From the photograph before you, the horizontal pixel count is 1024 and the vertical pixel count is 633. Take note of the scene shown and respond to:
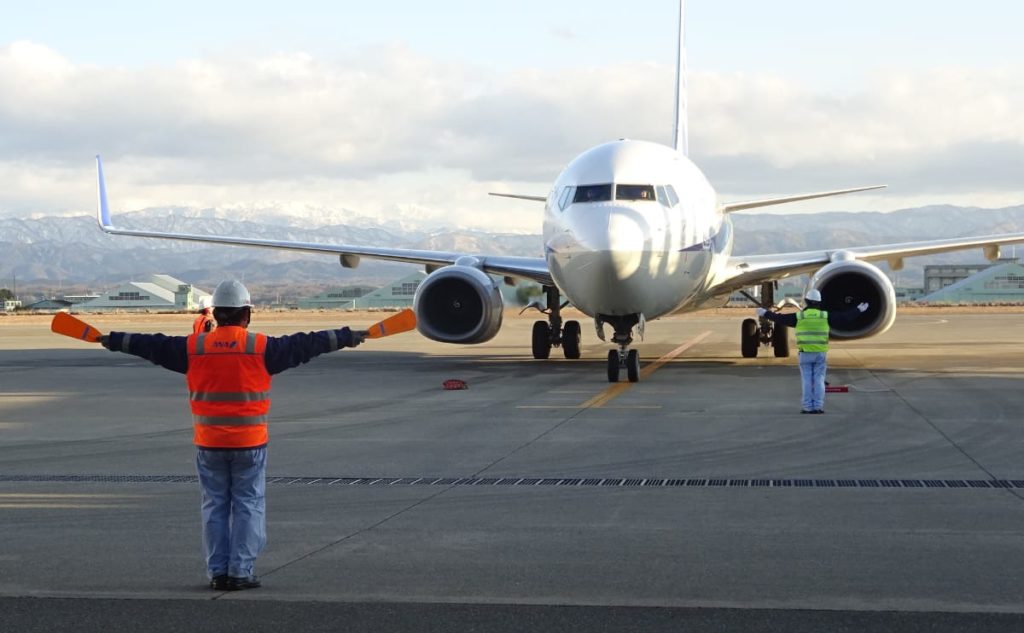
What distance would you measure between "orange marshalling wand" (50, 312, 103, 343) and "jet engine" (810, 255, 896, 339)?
1660 cm

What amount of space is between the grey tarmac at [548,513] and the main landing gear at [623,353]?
5.13 feet

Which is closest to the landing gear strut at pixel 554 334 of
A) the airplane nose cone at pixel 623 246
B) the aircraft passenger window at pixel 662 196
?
the aircraft passenger window at pixel 662 196

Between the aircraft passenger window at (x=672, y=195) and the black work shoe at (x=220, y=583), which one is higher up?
the aircraft passenger window at (x=672, y=195)

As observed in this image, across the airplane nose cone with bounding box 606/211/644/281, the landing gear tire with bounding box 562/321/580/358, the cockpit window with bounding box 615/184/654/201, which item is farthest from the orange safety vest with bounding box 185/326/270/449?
the landing gear tire with bounding box 562/321/580/358

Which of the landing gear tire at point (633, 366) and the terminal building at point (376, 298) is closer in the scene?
the landing gear tire at point (633, 366)

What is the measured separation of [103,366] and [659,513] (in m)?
20.4

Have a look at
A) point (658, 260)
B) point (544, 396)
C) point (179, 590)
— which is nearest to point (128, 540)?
point (179, 590)

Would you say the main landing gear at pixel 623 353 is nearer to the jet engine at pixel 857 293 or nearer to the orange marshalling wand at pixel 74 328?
the jet engine at pixel 857 293

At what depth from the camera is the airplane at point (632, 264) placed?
65.3 feet

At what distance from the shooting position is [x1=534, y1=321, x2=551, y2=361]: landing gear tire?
27.2 metres

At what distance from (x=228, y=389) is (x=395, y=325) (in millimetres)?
966

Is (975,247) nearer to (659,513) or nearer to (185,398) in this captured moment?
(185,398)

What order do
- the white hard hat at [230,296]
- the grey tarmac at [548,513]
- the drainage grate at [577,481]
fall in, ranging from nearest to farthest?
the grey tarmac at [548,513] < the white hard hat at [230,296] < the drainage grate at [577,481]

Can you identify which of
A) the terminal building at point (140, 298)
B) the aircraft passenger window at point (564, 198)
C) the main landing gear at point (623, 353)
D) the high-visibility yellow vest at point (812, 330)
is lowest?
the terminal building at point (140, 298)
